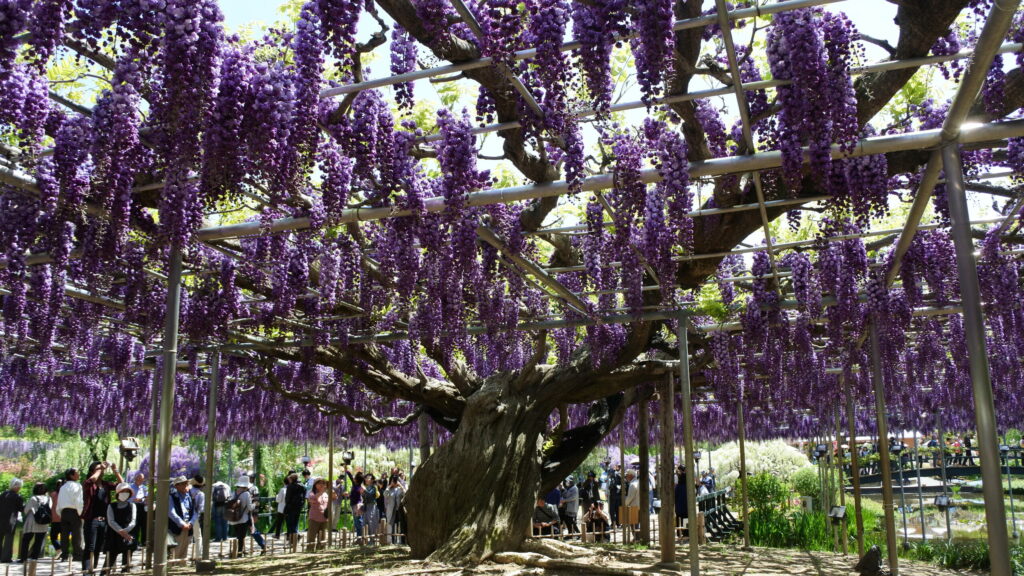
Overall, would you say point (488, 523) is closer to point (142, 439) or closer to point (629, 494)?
point (629, 494)

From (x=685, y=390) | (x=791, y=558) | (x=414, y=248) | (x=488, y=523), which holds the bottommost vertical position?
(x=791, y=558)

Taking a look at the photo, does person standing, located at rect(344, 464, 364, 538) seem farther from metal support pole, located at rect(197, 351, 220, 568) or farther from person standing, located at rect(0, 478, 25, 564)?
person standing, located at rect(0, 478, 25, 564)

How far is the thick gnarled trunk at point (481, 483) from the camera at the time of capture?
897cm

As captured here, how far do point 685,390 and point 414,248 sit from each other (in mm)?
3155

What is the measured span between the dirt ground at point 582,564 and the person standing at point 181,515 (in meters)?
0.61

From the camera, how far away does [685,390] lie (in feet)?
27.0

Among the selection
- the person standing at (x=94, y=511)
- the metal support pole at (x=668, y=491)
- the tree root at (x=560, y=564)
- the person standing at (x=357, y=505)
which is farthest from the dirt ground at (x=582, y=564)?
the person standing at (x=357, y=505)

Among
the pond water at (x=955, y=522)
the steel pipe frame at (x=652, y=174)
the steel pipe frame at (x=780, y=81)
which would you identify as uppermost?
the steel pipe frame at (x=780, y=81)

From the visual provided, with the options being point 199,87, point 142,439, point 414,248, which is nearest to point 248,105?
point 199,87

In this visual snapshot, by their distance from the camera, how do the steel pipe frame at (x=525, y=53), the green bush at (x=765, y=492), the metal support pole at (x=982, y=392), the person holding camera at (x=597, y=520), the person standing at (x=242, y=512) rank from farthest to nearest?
the green bush at (x=765, y=492)
the person holding camera at (x=597, y=520)
the person standing at (x=242, y=512)
the metal support pole at (x=982, y=392)
the steel pipe frame at (x=525, y=53)

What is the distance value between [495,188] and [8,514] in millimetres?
8925

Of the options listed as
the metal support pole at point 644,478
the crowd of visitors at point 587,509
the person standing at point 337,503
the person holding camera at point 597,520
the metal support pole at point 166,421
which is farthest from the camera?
the person standing at point 337,503

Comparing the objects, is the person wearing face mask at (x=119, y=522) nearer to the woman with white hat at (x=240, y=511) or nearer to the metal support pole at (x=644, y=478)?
the woman with white hat at (x=240, y=511)

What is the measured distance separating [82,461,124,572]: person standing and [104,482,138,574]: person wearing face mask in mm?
292
